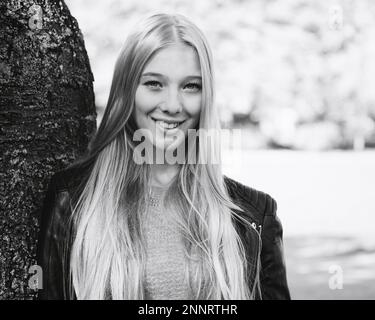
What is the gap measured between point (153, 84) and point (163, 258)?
1.77 ft

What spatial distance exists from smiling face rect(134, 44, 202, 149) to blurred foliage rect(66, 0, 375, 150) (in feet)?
1.82

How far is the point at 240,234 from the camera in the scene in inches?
86.4

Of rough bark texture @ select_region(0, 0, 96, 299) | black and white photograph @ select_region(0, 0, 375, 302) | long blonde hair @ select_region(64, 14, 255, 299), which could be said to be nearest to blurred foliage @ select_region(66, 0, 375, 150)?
black and white photograph @ select_region(0, 0, 375, 302)

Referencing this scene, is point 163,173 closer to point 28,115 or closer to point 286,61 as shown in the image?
point 28,115

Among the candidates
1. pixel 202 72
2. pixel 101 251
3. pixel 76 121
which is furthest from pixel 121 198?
pixel 202 72

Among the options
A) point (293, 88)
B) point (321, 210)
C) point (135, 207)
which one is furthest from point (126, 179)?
point (321, 210)

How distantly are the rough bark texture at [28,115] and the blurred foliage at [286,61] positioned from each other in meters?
0.40

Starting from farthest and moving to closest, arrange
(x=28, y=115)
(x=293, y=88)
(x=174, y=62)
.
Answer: (x=293, y=88) → (x=28, y=115) → (x=174, y=62)

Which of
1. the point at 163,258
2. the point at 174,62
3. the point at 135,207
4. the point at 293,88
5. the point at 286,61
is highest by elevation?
the point at 286,61

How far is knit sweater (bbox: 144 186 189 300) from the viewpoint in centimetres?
205

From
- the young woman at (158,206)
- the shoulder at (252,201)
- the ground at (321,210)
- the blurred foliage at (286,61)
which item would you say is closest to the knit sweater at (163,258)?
the young woman at (158,206)

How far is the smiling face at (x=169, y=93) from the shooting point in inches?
80.7

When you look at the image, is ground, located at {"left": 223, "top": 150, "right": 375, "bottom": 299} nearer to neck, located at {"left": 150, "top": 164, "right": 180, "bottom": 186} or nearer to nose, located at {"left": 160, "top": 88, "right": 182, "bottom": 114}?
neck, located at {"left": 150, "top": 164, "right": 180, "bottom": 186}

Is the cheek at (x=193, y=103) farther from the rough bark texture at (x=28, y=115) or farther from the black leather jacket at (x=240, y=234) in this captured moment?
the rough bark texture at (x=28, y=115)
